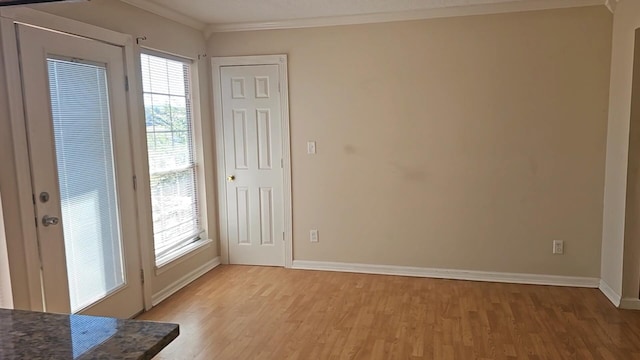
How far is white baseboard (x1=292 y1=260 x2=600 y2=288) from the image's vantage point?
13.3 feet

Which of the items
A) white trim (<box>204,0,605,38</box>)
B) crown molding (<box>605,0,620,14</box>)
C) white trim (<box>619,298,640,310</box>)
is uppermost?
white trim (<box>204,0,605,38</box>)

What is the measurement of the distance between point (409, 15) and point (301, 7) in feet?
3.21

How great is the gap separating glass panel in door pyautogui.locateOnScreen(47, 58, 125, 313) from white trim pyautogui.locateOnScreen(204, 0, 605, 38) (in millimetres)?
1666

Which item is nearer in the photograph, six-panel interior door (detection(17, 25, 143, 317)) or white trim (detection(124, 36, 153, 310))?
six-panel interior door (detection(17, 25, 143, 317))

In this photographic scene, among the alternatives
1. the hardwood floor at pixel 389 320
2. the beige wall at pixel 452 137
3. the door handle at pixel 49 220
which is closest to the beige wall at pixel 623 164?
the beige wall at pixel 452 137

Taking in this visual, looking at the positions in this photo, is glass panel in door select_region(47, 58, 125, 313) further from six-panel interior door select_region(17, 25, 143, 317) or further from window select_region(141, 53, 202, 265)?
window select_region(141, 53, 202, 265)

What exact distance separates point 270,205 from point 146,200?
4.42 ft

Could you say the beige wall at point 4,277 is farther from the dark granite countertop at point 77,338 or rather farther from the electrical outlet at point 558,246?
the electrical outlet at point 558,246

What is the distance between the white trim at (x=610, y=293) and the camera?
3.56 m

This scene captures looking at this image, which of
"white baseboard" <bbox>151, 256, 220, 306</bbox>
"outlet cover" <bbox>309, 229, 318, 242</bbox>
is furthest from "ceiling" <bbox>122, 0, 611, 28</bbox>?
"white baseboard" <bbox>151, 256, 220, 306</bbox>

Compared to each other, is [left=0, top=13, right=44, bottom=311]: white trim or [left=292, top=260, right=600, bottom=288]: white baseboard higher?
[left=0, top=13, right=44, bottom=311]: white trim

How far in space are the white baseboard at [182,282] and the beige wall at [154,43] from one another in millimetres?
37

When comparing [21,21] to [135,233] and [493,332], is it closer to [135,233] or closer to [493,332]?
[135,233]

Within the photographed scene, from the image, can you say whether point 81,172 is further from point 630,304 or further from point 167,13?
point 630,304
